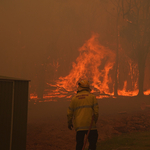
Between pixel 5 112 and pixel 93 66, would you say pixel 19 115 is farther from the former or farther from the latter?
pixel 93 66

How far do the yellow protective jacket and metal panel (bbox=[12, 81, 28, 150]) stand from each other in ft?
5.30

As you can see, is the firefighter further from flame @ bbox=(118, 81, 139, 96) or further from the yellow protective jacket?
flame @ bbox=(118, 81, 139, 96)

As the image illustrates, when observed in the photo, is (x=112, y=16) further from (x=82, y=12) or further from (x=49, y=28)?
(x=49, y=28)

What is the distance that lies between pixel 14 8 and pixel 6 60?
19.9 feet

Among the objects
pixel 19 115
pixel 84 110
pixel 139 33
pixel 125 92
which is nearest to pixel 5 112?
pixel 19 115

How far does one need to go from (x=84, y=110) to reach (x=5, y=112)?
1.84m

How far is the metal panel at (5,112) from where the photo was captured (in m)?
3.71

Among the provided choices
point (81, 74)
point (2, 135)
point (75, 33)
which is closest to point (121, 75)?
point (81, 74)

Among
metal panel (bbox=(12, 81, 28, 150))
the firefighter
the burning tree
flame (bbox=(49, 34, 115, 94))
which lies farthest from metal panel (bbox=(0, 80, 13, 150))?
flame (bbox=(49, 34, 115, 94))

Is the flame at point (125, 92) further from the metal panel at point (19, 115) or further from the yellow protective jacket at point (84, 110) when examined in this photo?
the yellow protective jacket at point (84, 110)

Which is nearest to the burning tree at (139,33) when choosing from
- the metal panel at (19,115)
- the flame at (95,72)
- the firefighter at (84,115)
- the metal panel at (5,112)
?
the flame at (95,72)

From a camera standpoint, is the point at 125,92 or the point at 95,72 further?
the point at 95,72

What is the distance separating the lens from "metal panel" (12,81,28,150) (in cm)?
412

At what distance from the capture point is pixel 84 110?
10.4 feet
